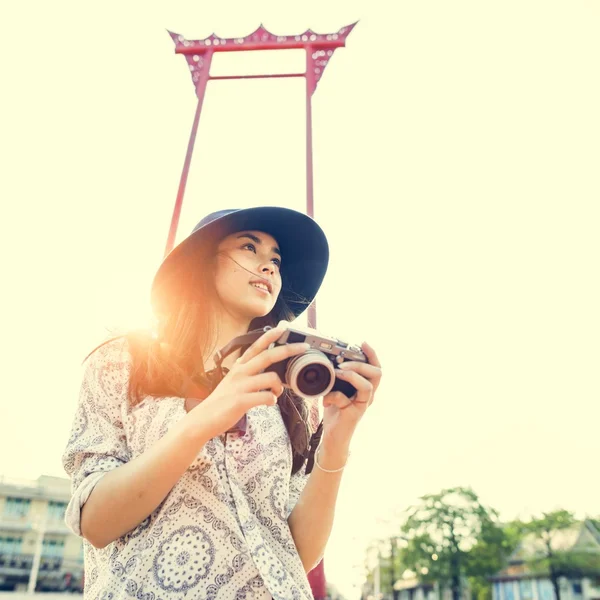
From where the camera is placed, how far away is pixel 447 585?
2989 cm

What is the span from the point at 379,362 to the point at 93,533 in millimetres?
962

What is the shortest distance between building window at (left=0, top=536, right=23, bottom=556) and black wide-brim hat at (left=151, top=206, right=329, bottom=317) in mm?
33972

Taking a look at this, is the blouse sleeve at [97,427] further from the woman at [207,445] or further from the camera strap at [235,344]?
the camera strap at [235,344]

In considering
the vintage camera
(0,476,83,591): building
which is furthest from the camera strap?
(0,476,83,591): building

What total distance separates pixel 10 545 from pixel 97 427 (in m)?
34.4

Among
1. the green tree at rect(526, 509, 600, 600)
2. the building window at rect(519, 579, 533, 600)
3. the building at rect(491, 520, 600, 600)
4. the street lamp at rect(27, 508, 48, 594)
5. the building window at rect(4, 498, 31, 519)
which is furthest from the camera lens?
the building window at rect(519, 579, 533, 600)

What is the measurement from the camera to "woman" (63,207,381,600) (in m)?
1.16

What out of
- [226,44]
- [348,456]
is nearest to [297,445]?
[348,456]

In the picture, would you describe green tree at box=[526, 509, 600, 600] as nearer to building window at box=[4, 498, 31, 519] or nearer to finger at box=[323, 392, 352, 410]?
finger at box=[323, 392, 352, 410]

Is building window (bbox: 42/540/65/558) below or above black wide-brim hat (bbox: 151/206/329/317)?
below

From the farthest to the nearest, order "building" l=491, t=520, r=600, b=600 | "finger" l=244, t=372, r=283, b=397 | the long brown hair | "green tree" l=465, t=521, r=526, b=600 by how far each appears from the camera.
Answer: "green tree" l=465, t=521, r=526, b=600, "building" l=491, t=520, r=600, b=600, the long brown hair, "finger" l=244, t=372, r=283, b=397

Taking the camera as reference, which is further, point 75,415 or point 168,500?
point 75,415

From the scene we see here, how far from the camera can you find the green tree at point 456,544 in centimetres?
2969

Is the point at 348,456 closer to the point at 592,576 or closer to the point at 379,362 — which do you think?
the point at 379,362
